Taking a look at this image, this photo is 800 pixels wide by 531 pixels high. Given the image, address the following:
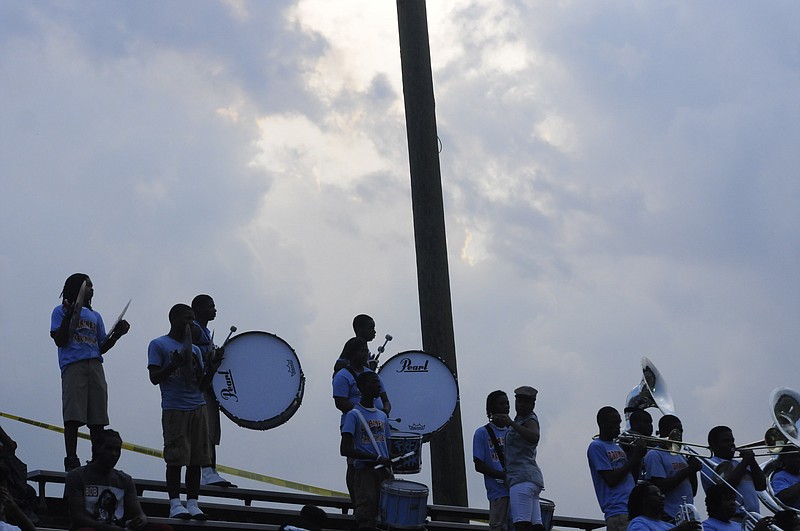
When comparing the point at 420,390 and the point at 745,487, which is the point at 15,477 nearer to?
the point at 420,390

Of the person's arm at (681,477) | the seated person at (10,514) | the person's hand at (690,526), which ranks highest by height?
the person's arm at (681,477)

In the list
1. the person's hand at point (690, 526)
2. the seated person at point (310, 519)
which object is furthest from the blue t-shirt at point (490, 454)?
the person's hand at point (690, 526)

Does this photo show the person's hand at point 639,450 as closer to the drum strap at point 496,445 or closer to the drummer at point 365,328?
the drum strap at point 496,445

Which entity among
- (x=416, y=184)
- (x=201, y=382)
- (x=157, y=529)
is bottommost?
(x=157, y=529)

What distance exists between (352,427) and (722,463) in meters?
3.09

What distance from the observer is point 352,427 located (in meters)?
10.9

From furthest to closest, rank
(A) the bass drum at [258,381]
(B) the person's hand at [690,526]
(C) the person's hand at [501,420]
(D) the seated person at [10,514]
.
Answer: (A) the bass drum at [258,381]
(C) the person's hand at [501,420]
(B) the person's hand at [690,526]
(D) the seated person at [10,514]

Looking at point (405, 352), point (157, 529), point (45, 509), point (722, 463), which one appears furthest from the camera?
point (405, 352)

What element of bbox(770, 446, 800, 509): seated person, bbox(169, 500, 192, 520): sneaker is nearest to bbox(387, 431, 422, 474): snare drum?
bbox(169, 500, 192, 520): sneaker

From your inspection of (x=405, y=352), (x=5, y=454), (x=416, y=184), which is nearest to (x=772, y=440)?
(x=405, y=352)

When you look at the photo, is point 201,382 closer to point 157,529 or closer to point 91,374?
point 91,374

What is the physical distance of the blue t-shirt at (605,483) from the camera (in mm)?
10750

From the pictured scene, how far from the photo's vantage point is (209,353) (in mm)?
11664

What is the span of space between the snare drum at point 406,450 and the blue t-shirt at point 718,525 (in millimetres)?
2484
